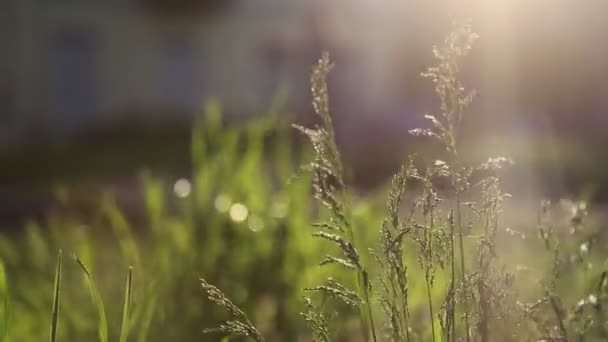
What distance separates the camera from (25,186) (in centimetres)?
1623

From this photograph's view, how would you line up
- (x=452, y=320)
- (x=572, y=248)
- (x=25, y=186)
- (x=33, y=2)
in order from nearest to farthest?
(x=452, y=320), (x=572, y=248), (x=25, y=186), (x=33, y=2)

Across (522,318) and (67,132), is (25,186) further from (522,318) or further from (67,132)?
(522,318)

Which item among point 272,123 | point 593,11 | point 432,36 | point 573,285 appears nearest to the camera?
point 573,285

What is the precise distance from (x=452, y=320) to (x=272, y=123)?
1.90 m

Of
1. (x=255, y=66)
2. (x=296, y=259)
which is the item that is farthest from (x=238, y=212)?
(x=255, y=66)

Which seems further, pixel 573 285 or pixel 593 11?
pixel 593 11

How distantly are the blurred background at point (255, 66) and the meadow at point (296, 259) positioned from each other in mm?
17459

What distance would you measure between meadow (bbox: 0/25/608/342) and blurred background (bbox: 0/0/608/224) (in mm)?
17459

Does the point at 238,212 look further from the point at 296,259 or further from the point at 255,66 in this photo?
the point at 255,66

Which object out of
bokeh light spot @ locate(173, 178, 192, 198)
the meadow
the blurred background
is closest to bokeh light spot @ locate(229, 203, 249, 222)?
the meadow

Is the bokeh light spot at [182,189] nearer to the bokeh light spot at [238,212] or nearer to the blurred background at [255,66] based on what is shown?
the bokeh light spot at [238,212]

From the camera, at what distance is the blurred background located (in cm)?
2309

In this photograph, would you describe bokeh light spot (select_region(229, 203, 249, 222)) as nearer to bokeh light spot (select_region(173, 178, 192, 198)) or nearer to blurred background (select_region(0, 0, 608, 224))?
bokeh light spot (select_region(173, 178, 192, 198))

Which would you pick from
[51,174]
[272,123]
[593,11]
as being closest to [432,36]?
[593,11]
